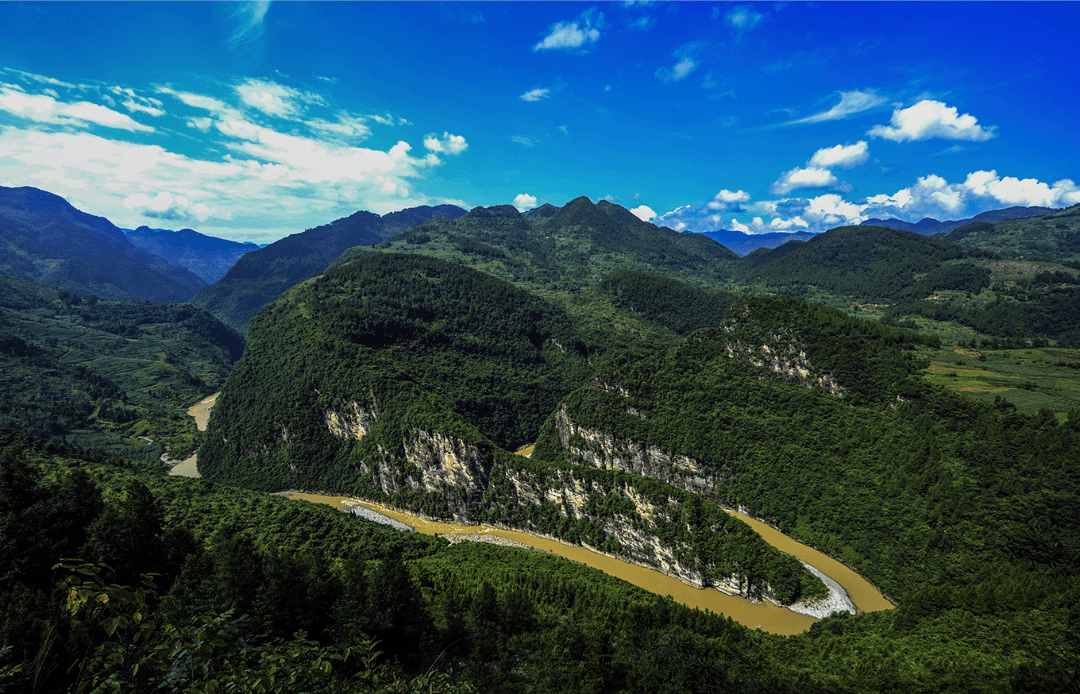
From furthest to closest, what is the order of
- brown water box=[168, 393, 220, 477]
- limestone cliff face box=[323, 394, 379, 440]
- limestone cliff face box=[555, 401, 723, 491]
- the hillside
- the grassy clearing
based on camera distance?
brown water box=[168, 393, 220, 477] < limestone cliff face box=[323, 394, 379, 440] < limestone cliff face box=[555, 401, 723, 491] < the hillside < the grassy clearing

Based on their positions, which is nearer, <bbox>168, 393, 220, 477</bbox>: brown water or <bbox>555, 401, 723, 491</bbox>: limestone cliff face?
<bbox>555, 401, 723, 491</bbox>: limestone cliff face

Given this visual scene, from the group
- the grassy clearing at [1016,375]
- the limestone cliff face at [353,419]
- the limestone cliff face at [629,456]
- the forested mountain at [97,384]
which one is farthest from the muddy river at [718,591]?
the forested mountain at [97,384]

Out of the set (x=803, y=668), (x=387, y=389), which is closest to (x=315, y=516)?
(x=387, y=389)

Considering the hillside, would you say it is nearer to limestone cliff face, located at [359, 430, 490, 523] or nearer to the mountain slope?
limestone cliff face, located at [359, 430, 490, 523]

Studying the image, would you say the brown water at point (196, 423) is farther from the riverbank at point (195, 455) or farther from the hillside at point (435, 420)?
the hillside at point (435, 420)

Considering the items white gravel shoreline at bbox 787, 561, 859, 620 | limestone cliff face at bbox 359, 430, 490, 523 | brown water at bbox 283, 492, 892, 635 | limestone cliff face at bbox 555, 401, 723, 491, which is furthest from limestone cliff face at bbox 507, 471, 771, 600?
limestone cliff face at bbox 555, 401, 723, 491

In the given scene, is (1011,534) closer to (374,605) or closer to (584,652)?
(584,652)
